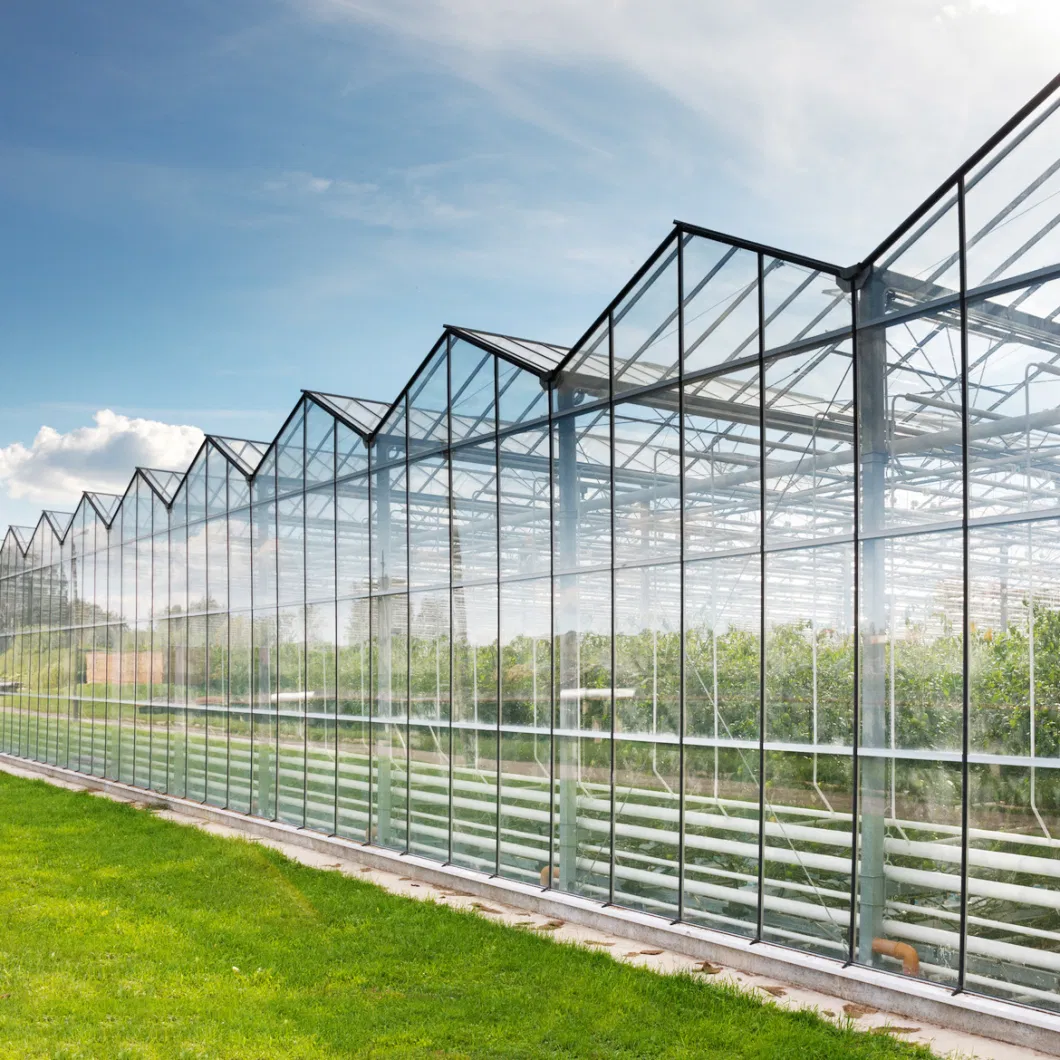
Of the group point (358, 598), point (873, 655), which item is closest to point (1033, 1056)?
point (873, 655)

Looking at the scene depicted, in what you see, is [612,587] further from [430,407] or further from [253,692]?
[253,692]

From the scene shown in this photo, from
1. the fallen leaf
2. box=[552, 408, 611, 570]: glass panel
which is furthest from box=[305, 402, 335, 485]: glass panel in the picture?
the fallen leaf

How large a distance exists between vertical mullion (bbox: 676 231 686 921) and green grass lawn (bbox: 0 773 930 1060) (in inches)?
48.0

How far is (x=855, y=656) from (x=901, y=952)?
218cm

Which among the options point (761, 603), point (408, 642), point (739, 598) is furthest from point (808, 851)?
point (408, 642)

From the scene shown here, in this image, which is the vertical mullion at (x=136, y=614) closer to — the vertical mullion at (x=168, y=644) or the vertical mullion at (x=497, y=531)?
the vertical mullion at (x=168, y=644)

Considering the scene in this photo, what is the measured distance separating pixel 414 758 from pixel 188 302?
667 inches

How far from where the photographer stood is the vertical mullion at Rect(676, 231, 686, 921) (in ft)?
33.4

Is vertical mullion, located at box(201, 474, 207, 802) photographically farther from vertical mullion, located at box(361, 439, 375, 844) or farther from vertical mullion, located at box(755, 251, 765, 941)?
vertical mullion, located at box(755, 251, 765, 941)

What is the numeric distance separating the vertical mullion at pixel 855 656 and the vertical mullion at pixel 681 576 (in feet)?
5.94

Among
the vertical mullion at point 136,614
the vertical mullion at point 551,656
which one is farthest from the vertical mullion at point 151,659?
the vertical mullion at point 551,656

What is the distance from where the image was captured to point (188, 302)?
27.5m

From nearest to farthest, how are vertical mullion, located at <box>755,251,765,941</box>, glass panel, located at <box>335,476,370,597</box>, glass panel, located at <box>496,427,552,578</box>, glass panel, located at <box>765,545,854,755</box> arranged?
1. glass panel, located at <box>765,545,854,755</box>
2. vertical mullion, located at <box>755,251,765,941</box>
3. glass panel, located at <box>496,427,552,578</box>
4. glass panel, located at <box>335,476,370,597</box>

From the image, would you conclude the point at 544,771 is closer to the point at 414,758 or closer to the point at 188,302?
the point at 414,758
